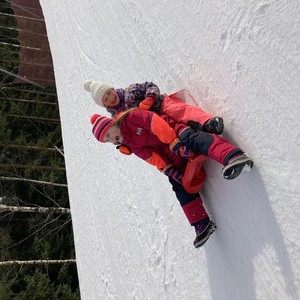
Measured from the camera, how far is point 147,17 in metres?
4.50

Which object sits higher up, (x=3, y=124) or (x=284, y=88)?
(x=284, y=88)

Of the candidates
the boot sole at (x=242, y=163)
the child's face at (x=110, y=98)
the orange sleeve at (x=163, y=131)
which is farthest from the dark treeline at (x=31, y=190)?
the boot sole at (x=242, y=163)

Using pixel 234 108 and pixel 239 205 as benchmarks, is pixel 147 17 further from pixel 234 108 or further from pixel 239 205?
pixel 239 205

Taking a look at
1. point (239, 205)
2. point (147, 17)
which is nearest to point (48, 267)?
point (147, 17)

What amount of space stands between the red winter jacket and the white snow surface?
1.10 feet

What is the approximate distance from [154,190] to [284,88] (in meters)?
1.97

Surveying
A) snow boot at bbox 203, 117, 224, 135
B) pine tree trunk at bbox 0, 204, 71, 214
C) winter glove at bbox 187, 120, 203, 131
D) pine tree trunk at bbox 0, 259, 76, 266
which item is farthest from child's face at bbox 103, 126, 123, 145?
pine tree trunk at bbox 0, 204, 71, 214

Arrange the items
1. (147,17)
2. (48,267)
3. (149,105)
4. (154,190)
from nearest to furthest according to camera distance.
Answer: (149,105), (154,190), (147,17), (48,267)

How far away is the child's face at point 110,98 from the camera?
3.24m

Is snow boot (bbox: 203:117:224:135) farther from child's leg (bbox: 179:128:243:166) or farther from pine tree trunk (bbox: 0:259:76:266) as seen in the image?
pine tree trunk (bbox: 0:259:76:266)

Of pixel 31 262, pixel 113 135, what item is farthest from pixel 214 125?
pixel 31 262

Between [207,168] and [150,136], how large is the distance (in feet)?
1.65

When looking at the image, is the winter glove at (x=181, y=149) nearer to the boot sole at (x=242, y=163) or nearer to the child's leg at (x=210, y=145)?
the child's leg at (x=210, y=145)

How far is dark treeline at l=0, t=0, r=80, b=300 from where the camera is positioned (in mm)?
7621
